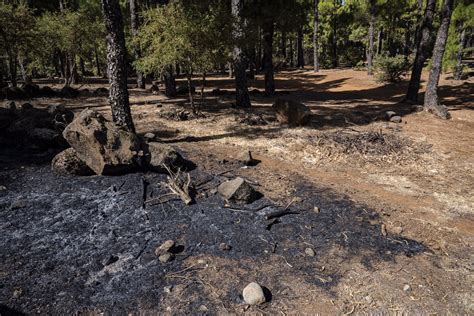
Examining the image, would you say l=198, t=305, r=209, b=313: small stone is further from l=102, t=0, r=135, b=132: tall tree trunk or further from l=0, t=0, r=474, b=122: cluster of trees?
l=0, t=0, r=474, b=122: cluster of trees

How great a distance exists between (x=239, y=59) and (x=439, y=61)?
7.69m

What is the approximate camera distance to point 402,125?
11203mm

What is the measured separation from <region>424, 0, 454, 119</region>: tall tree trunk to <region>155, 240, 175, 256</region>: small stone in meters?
11.9

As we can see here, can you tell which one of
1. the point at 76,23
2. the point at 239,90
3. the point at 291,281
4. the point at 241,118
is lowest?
the point at 291,281

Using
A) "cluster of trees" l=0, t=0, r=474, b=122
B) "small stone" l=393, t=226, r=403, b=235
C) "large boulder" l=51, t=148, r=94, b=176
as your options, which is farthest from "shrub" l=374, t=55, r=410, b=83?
"large boulder" l=51, t=148, r=94, b=176

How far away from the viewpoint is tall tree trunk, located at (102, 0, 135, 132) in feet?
24.4

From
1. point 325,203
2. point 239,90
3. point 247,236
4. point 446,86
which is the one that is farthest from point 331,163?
point 446,86

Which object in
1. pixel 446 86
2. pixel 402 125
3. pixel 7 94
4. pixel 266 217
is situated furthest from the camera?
pixel 446 86

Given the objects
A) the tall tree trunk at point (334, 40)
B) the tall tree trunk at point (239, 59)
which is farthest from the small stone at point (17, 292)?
the tall tree trunk at point (334, 40)

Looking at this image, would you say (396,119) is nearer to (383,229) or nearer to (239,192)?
(383,229)

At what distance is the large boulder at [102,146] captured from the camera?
671cm

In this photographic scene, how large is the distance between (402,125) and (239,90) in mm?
6327

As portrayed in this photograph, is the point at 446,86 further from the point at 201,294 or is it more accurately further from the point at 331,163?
the point at 201,294

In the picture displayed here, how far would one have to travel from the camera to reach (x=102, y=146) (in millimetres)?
6715
